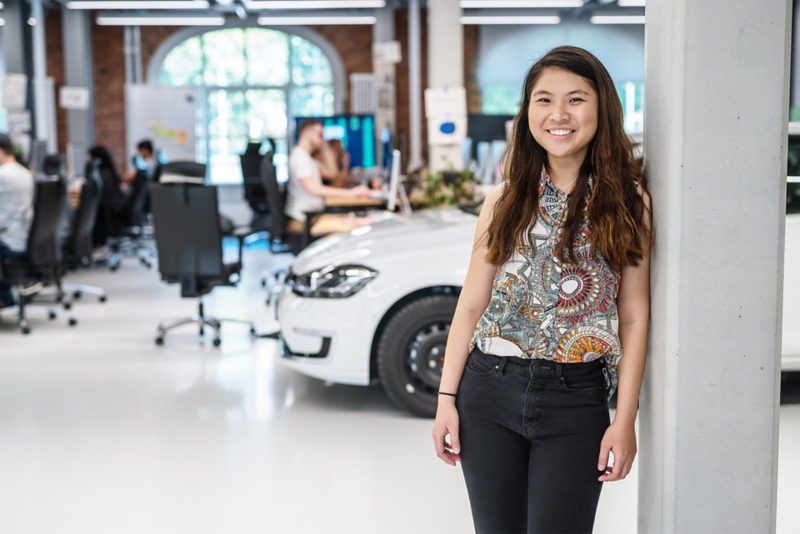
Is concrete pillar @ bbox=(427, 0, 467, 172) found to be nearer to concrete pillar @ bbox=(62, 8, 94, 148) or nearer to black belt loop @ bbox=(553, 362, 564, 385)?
black belt loop @ bbox=(553, 362, 564, 385)

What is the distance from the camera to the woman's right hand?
1502 millimetres

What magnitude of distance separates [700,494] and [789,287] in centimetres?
226

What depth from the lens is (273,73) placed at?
14602 millimetres

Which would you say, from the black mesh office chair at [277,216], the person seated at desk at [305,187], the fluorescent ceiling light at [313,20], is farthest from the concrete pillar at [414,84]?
the black mesh office chair at [277,216]

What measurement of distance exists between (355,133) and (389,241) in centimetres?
851

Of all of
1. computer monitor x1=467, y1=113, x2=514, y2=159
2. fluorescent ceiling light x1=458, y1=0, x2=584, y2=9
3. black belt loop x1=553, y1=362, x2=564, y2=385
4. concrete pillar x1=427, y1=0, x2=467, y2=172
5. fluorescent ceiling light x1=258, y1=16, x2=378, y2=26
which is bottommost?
black belt loop x1=553, y1=362, x2=564, y2=385

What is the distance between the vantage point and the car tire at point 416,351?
11.3 feet

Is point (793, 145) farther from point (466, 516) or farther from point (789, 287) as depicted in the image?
point (466, 516)

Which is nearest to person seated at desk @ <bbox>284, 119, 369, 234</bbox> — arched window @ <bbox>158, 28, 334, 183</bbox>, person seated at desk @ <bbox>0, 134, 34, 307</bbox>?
person seated at desk @ <bbox>0, 134, 34, 307</bbox>

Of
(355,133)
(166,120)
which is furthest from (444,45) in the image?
(166,120)

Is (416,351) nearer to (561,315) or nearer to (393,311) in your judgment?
(393,311)

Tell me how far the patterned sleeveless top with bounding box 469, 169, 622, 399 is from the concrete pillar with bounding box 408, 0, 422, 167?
1210cm

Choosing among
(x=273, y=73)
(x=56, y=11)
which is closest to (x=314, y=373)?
(x=273, y=73)

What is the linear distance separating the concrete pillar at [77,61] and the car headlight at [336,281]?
11.4 metres
